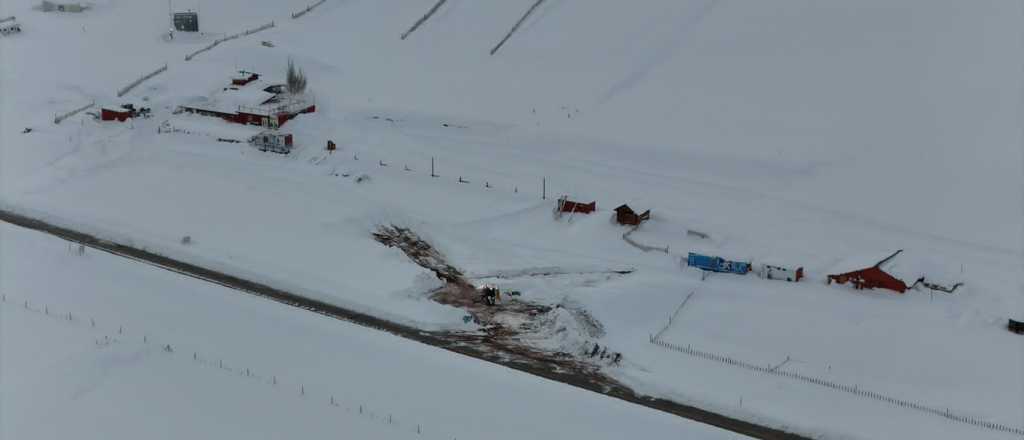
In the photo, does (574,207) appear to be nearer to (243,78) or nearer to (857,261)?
(857,261)

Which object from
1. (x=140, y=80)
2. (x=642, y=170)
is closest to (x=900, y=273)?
(x=642, y=170)

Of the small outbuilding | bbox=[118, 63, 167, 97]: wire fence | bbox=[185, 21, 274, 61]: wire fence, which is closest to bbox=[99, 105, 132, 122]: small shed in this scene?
bbox=[118, 63, 167, 97]: wire fence

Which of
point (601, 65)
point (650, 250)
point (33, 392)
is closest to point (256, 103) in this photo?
point (601, 65)

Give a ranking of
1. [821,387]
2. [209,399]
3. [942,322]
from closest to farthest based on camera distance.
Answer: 1. [209,399]
2. [821,387]
3. [942,322]

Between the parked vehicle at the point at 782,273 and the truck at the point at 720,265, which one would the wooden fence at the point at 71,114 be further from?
the parked vehicle at the point at 782,273

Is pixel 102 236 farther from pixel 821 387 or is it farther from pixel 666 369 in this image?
pixel 821 387

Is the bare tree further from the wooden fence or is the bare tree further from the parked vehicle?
the parked vehicle
